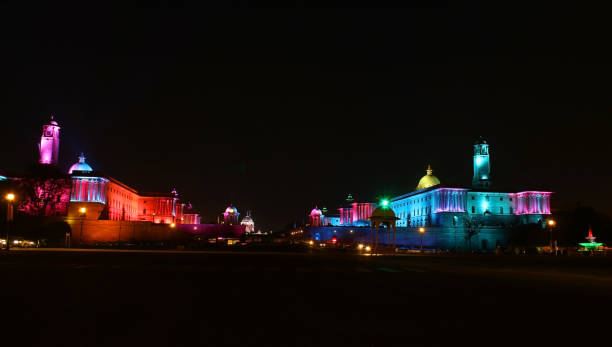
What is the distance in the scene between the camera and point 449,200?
108 m

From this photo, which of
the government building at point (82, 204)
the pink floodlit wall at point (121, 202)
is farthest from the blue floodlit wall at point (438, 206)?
the pink floodlit wall at point (121, 202)

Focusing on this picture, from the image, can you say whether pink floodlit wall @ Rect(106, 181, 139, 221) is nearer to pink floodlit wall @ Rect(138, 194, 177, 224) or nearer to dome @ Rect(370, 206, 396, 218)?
pink floodlit wall @ Rect(138, 194, 177, 224)

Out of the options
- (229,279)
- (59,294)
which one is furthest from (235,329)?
(229,279)

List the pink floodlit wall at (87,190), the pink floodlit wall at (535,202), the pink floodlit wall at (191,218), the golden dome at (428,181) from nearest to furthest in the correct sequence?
the pink floodlit wall at (87,190)
the pink floodlit wall at (535,202)
the golden dome at (428,181)
the pink floodlit wall at (191,218)

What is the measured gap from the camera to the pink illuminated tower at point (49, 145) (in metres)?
106

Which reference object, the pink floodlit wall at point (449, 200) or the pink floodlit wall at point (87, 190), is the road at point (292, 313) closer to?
the pink floodlit wall at point (87, 190)

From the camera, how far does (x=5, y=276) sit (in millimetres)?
19375

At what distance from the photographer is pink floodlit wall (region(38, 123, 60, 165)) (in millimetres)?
105562

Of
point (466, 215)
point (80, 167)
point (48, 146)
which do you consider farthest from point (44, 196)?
point (466, 215)

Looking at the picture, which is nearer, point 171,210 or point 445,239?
point 445,239

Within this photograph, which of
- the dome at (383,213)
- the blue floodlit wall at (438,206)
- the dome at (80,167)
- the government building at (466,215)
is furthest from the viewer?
the blue floodlit wall at (438,206)

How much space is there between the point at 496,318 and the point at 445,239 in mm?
86850

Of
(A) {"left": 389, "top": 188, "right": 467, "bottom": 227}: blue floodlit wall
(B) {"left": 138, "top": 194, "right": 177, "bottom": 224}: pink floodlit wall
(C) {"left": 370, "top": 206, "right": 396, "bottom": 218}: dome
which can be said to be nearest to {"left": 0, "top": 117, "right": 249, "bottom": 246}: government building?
(B) {"left": 138, "top": 194, "right": 177, "bottom": 224}: pink floodlit wall

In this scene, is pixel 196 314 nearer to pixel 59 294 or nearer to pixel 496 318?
pixel 59 294
